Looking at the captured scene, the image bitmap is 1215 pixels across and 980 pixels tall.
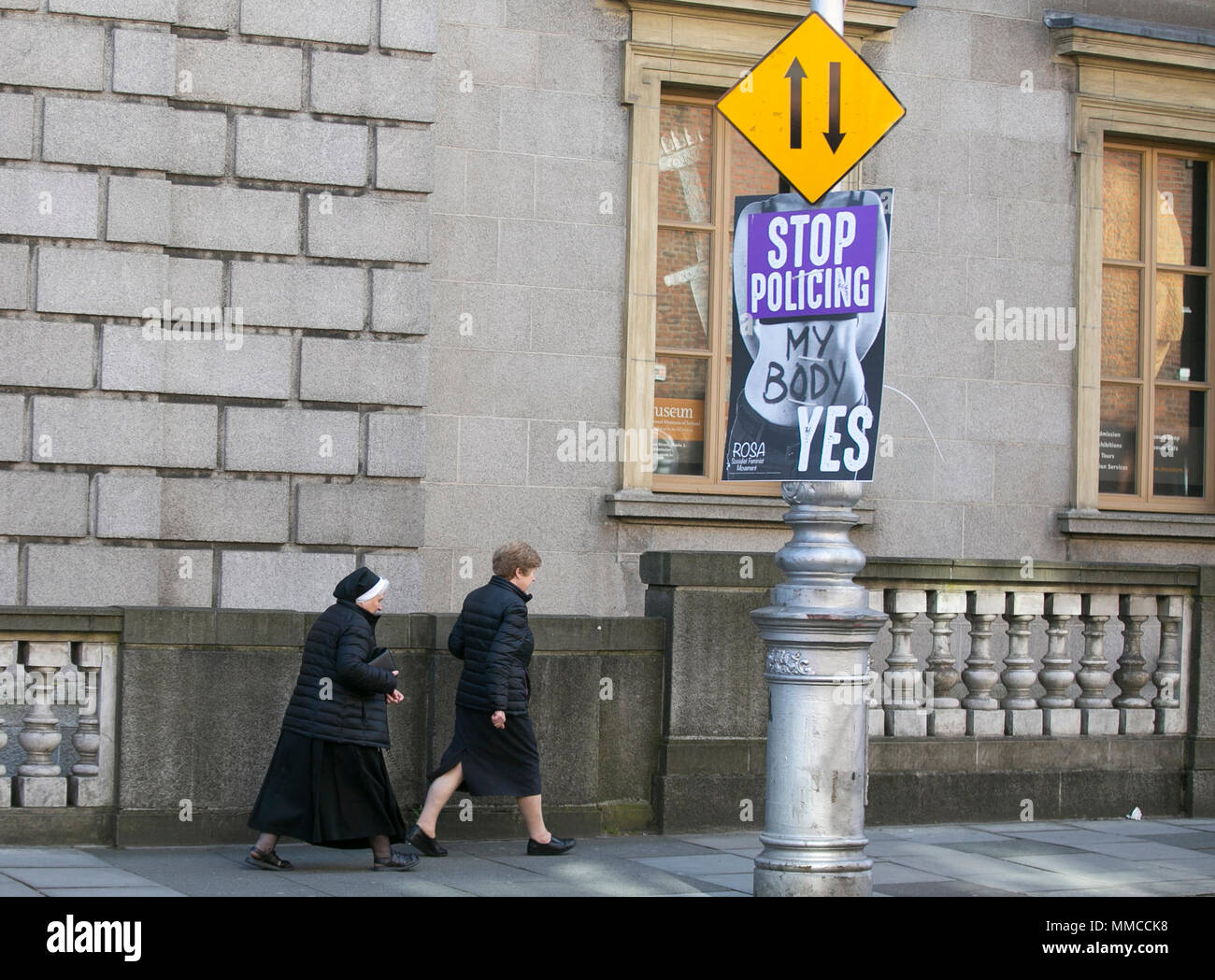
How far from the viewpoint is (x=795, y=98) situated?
321 inches

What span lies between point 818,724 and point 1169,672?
518cm

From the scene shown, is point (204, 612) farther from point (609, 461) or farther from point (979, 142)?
point (979, 142)

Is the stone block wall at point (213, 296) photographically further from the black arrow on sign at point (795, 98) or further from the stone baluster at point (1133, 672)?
the black arrow on sign at point (795, 98)

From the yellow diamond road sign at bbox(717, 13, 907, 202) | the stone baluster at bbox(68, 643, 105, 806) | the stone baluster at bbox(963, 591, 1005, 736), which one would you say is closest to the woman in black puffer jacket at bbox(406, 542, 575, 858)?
the stone baluster at bbox(68, 643, 105, 806)

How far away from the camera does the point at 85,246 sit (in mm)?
12055

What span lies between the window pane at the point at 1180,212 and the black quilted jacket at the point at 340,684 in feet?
31.1

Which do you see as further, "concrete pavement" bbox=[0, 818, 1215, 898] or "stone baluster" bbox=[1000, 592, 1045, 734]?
"stone baluster" bbox=[1000, 592, 1045, 734]

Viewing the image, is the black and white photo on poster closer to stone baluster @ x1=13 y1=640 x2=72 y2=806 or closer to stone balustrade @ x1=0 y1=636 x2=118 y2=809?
stone balustrade @ x1=0 y1=636 x2=118 y2=809

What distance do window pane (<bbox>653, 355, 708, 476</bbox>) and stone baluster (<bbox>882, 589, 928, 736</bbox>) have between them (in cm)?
326

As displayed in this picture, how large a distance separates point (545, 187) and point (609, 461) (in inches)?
85.6

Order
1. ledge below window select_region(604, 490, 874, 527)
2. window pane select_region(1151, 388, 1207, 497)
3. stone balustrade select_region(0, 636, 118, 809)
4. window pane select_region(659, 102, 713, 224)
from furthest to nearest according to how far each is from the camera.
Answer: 1. window pane select_region(1151, 388, 1207, 497)
2. window pane select_region(659, 102, 713, 224)
3. ledge below window select_region(604, 490, 874, 527)
4. stone balustrade select_region(0, 636, 118, 809)

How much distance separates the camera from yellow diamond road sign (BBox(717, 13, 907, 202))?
26.6ft

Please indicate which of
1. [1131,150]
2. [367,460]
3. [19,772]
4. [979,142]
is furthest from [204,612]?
[1131,150]
